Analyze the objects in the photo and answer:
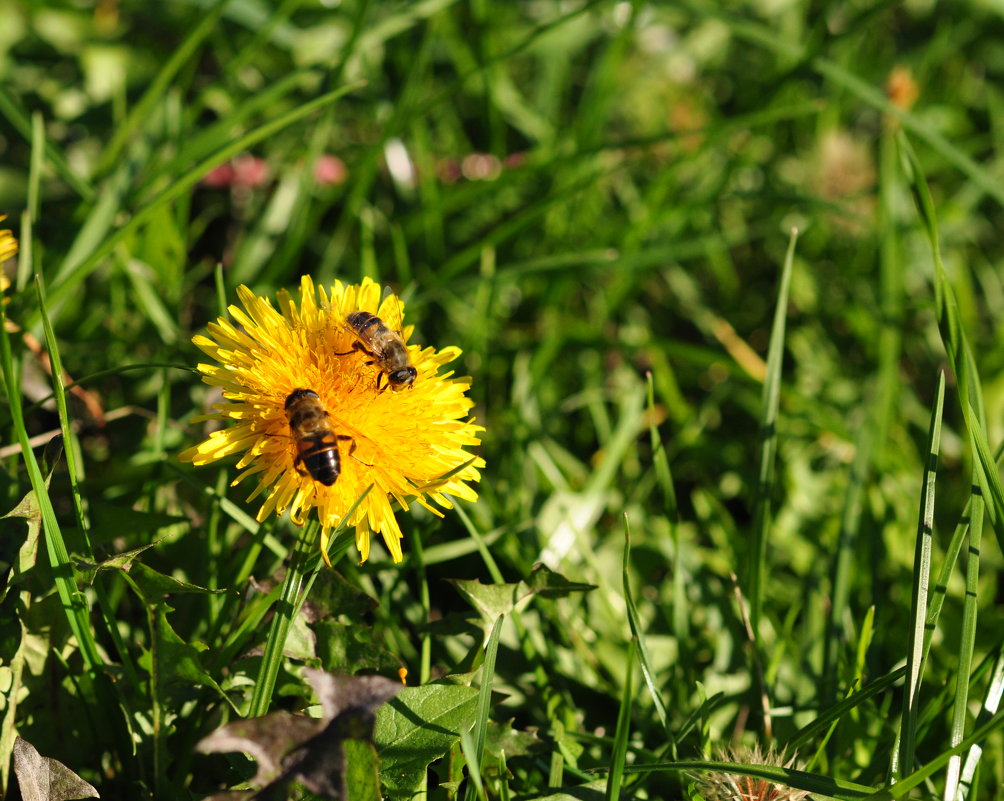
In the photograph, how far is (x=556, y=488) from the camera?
244 cm

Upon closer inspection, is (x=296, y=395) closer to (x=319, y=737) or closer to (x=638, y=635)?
(x=319, y=737)

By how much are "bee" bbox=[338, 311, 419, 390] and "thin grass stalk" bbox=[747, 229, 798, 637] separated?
89 centimetres

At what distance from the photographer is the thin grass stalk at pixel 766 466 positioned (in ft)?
6.46

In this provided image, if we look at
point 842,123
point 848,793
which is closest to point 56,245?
point 848,793

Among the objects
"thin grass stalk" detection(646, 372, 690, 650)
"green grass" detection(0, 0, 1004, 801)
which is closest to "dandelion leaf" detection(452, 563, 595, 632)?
"green grass" detection(0, 0, 1004, 801)

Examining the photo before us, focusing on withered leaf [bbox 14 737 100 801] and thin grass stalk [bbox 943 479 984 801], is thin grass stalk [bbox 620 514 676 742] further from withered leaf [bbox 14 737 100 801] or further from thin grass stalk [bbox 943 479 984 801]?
withered leaf [bbox 14 737 100 801]

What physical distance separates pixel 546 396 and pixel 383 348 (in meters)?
1.11

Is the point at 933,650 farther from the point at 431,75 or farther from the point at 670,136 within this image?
the point at 431,75

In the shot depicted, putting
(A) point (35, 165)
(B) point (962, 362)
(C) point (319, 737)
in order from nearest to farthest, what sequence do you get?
(C) point (319, 737) < (B) point (962, 362) < (A) point (35, 165)

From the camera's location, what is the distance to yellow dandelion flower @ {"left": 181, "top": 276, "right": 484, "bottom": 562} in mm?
1627

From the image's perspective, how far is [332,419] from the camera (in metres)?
1.75

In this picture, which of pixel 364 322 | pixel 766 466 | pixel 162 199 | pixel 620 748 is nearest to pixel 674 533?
pixel 766 466

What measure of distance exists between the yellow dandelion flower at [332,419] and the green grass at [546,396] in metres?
0.13

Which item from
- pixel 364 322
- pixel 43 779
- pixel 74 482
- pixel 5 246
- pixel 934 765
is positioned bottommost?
pixel 43 779
